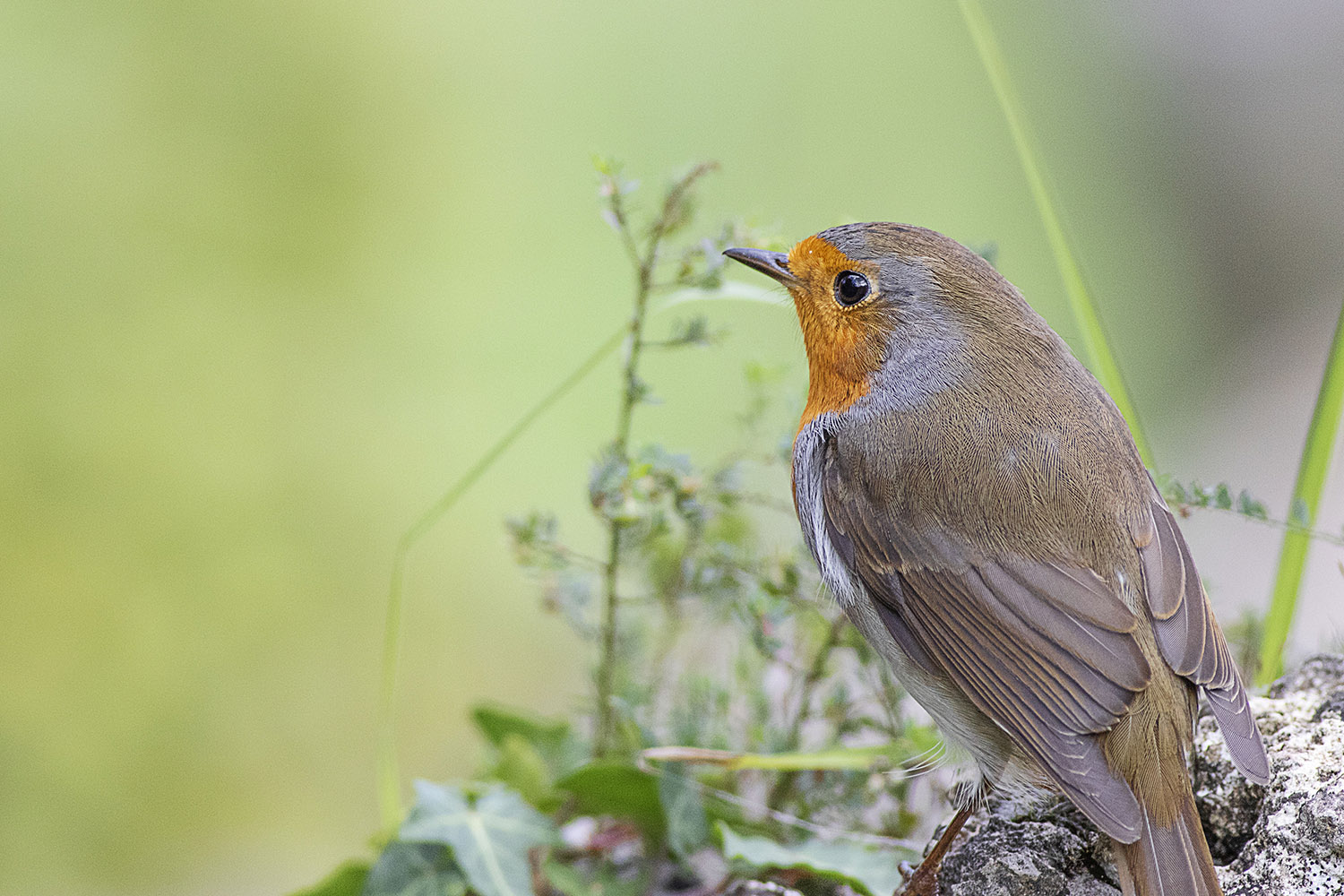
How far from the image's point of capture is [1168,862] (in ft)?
6.27

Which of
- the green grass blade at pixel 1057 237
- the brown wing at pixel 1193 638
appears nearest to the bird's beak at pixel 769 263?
the green grass blade at pixel 1057 237

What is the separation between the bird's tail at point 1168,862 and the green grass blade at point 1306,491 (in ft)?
2.54

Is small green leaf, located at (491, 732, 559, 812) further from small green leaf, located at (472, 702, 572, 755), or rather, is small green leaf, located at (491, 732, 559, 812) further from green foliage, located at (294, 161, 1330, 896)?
small green leaf, located at (472, 702, 572, 755)

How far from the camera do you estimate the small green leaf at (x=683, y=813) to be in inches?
106

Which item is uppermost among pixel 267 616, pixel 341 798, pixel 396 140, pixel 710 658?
pixel 396 140

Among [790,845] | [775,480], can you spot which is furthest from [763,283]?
[790,845]

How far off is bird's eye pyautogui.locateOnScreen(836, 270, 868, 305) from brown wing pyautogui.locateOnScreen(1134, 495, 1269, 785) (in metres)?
0.74

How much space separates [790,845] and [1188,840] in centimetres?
101

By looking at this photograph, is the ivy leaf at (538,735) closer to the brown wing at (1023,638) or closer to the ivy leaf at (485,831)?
the ivy leaf at (485,831)

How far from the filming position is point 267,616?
197 inches

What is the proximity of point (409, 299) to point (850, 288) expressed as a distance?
3803 mm

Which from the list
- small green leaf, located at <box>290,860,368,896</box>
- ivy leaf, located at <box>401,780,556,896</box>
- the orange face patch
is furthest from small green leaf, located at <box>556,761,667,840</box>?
the orange face patch

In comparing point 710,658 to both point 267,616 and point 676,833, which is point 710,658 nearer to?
point 676,833

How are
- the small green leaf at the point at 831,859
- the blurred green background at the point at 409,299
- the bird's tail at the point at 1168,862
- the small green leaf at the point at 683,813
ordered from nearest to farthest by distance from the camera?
the bird's tail at the point at 1168,862 → the small green leaf at the point at 831,859 → the small green leaf at the point at 683,813 → the blurred green background at the point at 409,299
